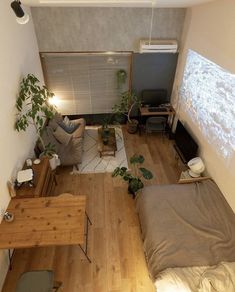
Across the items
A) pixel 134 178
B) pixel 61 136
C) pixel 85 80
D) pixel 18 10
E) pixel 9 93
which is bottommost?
pixel 134 178

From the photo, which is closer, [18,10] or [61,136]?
[18,10]

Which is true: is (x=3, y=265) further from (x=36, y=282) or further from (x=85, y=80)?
(x=85, y=80)

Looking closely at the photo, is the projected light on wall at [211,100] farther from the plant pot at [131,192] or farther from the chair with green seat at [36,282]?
the chair with green seat at [36,282]

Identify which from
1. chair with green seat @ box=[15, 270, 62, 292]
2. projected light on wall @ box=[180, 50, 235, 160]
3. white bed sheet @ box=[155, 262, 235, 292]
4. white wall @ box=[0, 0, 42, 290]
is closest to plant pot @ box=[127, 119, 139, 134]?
projected light on wall @ box=[180, 50, 235, 160]

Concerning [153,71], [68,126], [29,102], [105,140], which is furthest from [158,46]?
[29,102]

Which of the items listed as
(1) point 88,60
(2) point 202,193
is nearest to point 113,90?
(1) point 88,60

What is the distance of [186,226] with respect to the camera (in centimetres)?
277

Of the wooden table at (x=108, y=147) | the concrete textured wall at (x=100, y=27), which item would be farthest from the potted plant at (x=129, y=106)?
the concrete textured wall at (x=100, y=27)

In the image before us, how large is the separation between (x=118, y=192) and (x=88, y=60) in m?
2.85

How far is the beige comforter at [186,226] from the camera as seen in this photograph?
2.46 meters

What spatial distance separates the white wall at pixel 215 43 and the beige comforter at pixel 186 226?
0.24 metres

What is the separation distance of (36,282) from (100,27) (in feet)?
14.0

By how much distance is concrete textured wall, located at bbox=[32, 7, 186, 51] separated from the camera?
414cm

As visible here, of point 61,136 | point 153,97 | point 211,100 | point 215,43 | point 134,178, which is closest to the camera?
point 215,43
